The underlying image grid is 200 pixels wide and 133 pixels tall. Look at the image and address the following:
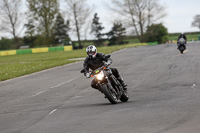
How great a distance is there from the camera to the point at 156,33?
96.3m

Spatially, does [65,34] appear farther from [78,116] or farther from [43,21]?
[78,116]

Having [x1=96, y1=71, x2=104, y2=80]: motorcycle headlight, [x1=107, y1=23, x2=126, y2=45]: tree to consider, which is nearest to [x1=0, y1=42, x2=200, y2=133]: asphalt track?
[x1=96, y1=71, x2=104, y2=80]: motorcycle headlight

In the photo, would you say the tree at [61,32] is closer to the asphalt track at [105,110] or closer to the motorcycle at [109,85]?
the asphalt track at [105,110]

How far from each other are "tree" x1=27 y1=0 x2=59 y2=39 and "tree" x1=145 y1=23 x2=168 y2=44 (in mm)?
23697

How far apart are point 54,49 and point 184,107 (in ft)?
230

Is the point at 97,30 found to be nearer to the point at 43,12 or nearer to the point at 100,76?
the point at 43,12

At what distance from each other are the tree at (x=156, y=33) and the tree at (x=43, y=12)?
23697mm

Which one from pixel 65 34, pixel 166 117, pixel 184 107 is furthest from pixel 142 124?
pixel 65 34

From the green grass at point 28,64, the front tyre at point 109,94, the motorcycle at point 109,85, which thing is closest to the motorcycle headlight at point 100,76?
the motorcycle at point 109,85

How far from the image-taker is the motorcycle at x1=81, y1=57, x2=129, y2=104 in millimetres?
10570

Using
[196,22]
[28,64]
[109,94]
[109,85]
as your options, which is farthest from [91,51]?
[196,22]

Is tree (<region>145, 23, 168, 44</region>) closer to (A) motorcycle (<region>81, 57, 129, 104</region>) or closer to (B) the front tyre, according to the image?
(A) motorcycle (<region>81, 57, 129, 104</region>)

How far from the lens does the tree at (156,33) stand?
95.4 meters

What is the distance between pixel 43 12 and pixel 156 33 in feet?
94.1
